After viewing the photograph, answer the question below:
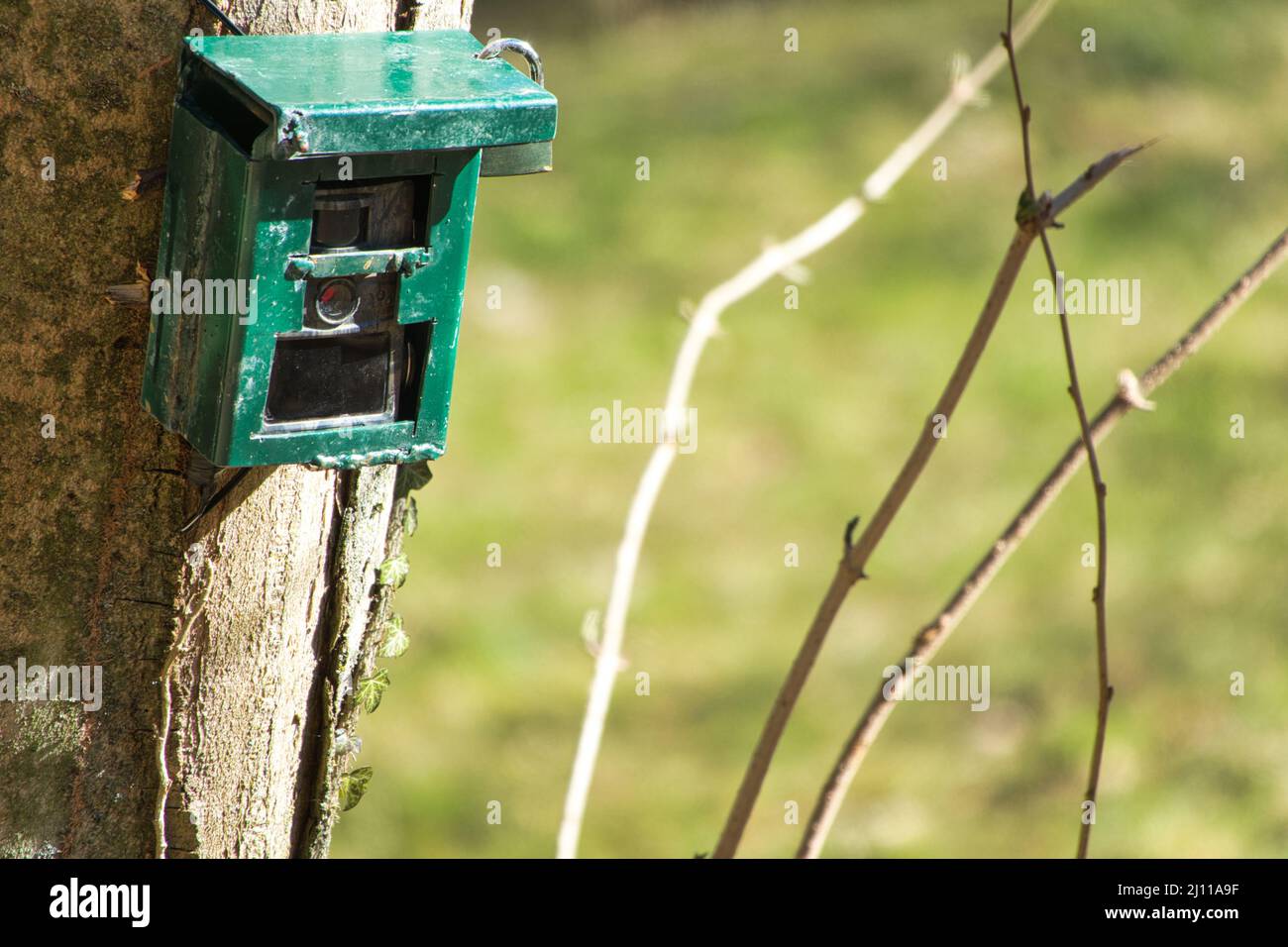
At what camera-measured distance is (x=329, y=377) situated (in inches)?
54.4

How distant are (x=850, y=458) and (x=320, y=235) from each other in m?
3.87

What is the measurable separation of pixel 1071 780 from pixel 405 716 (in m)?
1.87

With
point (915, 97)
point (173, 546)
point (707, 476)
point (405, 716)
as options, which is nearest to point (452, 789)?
point (405, 716)

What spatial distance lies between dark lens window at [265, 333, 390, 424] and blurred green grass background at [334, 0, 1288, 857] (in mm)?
2519

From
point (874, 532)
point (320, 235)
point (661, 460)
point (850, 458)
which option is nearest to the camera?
point (320, 235)

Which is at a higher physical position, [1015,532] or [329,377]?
[329,377]

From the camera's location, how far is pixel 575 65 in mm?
6922

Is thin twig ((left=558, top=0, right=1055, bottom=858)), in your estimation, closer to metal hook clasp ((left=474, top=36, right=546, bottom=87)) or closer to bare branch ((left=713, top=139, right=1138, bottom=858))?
bare branch ((left=713, top=139, right=1138, bottom=858))

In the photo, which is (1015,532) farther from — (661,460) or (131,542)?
(131,542)

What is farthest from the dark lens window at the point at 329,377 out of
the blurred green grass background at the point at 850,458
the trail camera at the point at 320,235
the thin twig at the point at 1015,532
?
the blurred green grass background at the point at 850,458

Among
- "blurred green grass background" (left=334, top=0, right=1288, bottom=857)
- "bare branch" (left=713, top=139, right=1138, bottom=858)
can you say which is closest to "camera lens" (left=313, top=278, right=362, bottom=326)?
"bare branch" (left=713, top=139, right=1138, bottom=858)

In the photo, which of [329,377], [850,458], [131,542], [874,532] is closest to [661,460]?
[874,532]

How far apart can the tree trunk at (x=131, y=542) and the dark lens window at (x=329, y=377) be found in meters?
0.08

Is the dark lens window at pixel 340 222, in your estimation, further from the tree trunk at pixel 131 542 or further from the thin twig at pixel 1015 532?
the thin twig at pixel 1015 532
